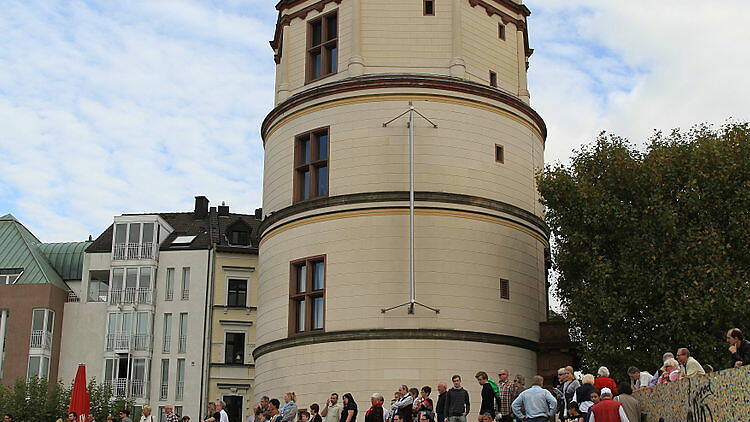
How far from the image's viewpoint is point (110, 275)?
64.4m

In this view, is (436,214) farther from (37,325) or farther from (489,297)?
(37,325)

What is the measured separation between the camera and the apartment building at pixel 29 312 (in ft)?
203

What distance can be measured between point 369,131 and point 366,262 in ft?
15.4

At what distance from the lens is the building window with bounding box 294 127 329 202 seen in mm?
34062

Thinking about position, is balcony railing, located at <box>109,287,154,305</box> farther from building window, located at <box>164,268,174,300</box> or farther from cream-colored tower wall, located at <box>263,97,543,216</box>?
cream-colored tower wall, located at <box>263,97,543,216</box>

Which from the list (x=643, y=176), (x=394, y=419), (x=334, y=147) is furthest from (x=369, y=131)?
(x=394, y=419)

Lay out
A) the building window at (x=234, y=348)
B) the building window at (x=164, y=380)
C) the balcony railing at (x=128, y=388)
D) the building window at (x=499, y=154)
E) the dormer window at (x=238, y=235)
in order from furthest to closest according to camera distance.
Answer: the dormer window at (x=238, y=235) → the building window at (x=164, y=380) → the building window at (x=234, y=348) → the balcony railing at (x=128, y=388) → the building window at (x=499, y=154)

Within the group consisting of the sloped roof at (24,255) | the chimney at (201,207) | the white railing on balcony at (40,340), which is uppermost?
the chimney at (201,207)

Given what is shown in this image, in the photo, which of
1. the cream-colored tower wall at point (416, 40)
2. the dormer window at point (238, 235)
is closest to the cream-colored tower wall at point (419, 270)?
the cream-colored tower wall at point (416, 40)

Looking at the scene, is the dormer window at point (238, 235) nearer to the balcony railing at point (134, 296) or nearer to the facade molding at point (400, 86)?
the balcony railing at point (134, 296)

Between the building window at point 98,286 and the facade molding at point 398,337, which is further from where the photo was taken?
the building window at point 98,286

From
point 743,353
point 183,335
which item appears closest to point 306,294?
point 743,353

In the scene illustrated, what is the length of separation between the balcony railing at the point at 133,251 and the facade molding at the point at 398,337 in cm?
3357

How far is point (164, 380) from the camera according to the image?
204ft
